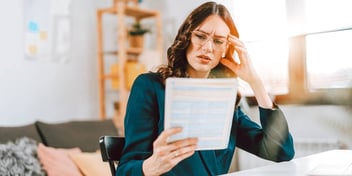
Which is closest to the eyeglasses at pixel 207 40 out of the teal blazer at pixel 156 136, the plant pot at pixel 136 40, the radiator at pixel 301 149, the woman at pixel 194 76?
the woman at pixel 194 76

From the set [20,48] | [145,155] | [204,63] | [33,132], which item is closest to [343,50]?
[204,63]

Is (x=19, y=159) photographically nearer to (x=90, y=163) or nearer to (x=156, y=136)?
(x=90, y=163)

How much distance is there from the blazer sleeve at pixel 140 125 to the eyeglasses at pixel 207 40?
13 centimetres

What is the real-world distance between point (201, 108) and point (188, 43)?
0.68 ft

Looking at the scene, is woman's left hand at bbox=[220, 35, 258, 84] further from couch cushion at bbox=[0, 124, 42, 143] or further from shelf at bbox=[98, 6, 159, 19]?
shelf at bbox=[98, 6, 159, 19]

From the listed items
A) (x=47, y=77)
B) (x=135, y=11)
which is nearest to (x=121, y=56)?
(x=135, y=11)

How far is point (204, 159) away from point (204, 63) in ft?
0.64

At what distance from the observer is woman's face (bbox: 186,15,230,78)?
2.73 ft

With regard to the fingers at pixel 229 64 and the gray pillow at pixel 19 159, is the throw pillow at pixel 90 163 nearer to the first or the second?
the gray pillow at pixel 19 159

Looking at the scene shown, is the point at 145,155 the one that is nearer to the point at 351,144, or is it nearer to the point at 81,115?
the point at 351,144

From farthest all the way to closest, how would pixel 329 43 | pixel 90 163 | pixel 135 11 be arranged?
pixel 135 11, pixel 90 163, pixel 329 43

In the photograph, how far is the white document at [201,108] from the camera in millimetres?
653

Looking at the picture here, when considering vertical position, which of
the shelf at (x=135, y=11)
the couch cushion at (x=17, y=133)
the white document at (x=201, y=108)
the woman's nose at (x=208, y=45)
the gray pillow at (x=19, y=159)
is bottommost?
the gray pillow at (x=19, y=159)

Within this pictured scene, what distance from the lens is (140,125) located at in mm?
865
